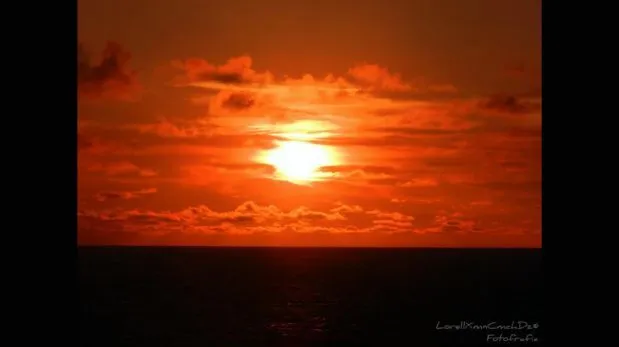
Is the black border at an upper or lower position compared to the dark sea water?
upper

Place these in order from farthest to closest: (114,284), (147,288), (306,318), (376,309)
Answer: (114,284), (147,288), (376,309), (306,318)

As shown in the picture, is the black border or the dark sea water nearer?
A: the black border
